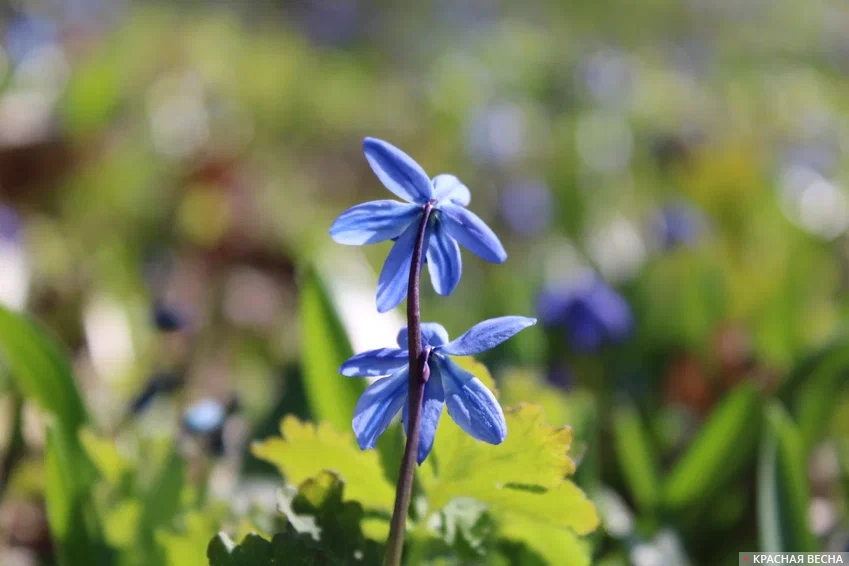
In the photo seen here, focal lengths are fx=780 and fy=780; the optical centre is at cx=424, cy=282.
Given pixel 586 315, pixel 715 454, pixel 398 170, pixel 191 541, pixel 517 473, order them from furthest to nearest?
pixel 586 315 → pixel 715 454 → pixel 191 541 → pixel 517 473 → pixel 398 170

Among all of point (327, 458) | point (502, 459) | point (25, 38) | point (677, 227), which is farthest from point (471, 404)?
point (25, 38)

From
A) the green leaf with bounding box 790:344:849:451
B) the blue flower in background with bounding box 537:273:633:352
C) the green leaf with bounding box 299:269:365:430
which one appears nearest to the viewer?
the green leaf with bounding box 299:269:365:430

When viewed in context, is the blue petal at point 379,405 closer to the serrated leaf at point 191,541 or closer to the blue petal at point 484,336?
the blue petal at point 484,336

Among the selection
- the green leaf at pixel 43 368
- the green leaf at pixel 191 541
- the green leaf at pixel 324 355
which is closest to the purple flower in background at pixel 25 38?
the green leaf at pixel 43 368

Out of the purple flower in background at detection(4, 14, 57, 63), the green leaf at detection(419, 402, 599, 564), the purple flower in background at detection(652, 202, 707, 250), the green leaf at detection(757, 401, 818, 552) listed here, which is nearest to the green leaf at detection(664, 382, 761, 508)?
the green leaf at detection(757, 401, 818, 552)

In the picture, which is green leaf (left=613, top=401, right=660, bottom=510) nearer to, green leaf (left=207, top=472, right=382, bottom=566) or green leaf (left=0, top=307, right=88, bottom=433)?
green leaf (left=207, top=472, right=382, bottom=566)

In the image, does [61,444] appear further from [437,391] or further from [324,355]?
[437,391]
